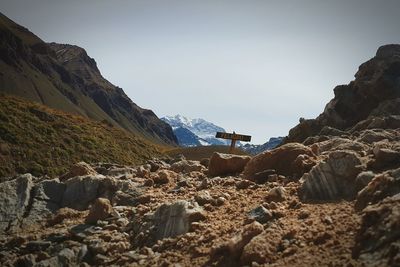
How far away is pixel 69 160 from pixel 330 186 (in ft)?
139

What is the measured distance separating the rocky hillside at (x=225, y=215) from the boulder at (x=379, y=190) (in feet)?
0.07

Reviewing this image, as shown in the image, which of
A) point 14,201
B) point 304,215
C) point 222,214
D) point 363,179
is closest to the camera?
point 304,215

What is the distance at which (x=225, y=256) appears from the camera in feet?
27.5

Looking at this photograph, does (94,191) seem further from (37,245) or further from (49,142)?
(49,142)

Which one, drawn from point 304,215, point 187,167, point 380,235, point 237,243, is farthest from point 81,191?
point 380,235

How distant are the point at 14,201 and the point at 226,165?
8878 millimetres

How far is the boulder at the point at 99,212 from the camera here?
474 inches

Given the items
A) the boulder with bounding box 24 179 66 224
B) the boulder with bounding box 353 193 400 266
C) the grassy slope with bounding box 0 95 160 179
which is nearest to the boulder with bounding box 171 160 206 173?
the boulder with bounding box 24 179 66 224

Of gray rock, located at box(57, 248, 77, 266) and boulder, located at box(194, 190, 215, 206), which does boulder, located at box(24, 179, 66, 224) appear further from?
boulder, located at box(194, 190, 215, 206)

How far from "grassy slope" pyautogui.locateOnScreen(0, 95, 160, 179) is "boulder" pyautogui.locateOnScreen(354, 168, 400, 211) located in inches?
1481

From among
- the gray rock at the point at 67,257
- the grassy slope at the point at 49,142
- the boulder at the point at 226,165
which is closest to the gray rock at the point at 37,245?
the gray rock at the point at 67,257

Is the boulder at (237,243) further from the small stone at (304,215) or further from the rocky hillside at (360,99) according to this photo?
the rocky hillside at (360,99)

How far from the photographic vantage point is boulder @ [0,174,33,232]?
1289 centimetres

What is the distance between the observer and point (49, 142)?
48.9 m
